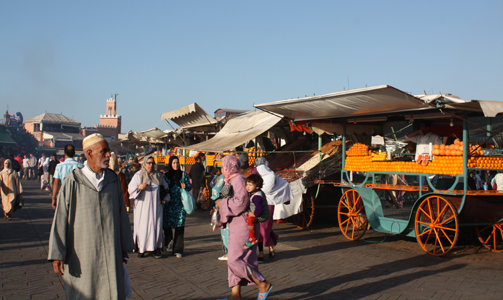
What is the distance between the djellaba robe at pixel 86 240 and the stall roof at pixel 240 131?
6.97 metres

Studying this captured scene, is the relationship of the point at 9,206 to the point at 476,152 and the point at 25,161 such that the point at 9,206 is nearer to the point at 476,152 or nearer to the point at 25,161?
the point at 476,152

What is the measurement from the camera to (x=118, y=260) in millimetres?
3473

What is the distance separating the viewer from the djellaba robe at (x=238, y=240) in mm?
4645

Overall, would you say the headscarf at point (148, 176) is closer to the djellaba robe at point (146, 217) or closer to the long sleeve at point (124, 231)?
the djellaba robe at point (146, 217)

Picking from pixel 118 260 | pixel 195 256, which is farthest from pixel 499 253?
pixel 118 260

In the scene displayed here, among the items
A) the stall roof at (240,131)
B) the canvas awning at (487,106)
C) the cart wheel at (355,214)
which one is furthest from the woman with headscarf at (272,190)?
the stall roof at (240,131)

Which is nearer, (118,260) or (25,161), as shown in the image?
(118,260)

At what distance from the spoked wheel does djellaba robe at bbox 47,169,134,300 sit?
6.70 meters

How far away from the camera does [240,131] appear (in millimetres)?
11984

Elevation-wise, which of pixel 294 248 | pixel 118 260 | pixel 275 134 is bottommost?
pixel 294 248

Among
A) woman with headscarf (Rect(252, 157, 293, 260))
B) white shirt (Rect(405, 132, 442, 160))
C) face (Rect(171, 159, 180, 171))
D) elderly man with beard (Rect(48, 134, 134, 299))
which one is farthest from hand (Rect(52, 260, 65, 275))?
white shirt (Rect(405, 132, 442, 160))

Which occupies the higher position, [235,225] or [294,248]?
[235,225]

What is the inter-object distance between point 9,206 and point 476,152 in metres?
10.7

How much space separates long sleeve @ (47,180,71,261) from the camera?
326 cm
